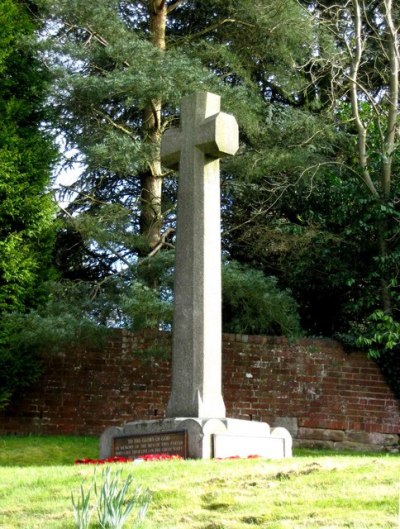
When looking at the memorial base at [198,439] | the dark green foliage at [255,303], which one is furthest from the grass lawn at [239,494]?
the dark green foliage at [255,303]

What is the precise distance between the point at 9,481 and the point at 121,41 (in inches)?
429

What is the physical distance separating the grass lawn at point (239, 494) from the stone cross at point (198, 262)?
5.33ft

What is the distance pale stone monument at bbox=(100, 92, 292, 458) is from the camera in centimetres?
1022

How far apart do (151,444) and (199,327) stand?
1337mm

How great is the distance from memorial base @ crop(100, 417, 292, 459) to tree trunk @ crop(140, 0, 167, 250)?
7941mm

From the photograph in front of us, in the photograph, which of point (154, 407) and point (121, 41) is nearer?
point (154, 407)

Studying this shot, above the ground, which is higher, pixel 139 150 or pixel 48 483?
pixel 139 150

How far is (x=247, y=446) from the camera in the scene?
1031 cm

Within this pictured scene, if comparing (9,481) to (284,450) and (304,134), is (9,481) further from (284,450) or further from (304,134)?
(304,134)

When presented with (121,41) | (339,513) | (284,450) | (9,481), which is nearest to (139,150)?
(121,41)

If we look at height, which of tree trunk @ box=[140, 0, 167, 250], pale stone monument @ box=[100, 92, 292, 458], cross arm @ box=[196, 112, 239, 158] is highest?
tree trunk @ box=[140, 0, 167, 250]

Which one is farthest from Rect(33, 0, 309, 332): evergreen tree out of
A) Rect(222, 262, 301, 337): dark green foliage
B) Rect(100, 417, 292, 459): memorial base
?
Rect(100, 417, 292, 459): memorial base

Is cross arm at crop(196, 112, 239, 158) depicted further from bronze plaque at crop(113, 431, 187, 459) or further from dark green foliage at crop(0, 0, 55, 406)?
dark green foliage at crop(0, 0, 55, 406)

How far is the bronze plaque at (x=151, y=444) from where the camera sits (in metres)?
10.1
